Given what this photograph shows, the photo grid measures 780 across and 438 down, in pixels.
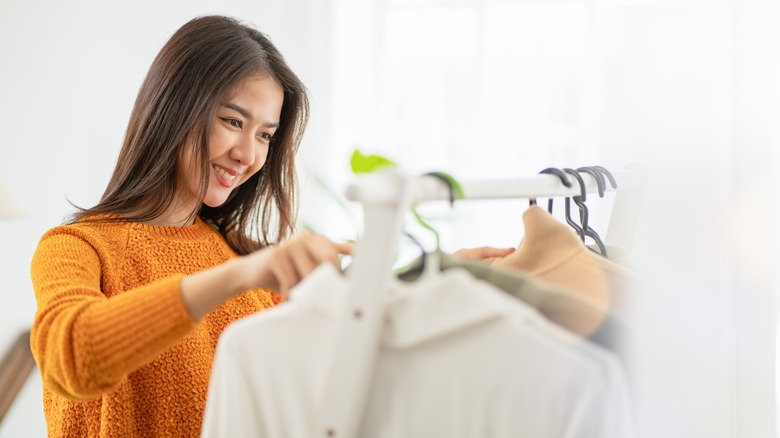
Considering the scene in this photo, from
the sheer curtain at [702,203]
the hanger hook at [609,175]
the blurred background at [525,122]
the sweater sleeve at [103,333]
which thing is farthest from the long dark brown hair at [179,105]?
the hanger hook at [609,175]

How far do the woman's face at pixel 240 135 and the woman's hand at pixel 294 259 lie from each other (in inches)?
23.3

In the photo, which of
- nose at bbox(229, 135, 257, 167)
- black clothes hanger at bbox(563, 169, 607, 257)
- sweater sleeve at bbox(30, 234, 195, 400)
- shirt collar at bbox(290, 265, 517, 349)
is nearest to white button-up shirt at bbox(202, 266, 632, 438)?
shirt collar at bbox(290, 265, 517, 349)

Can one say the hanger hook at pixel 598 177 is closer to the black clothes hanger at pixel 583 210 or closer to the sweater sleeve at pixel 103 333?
the black clothes hanger at pixel 583 210

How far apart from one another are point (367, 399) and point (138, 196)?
2.61ft

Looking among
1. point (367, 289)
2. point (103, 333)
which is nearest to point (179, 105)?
point (103, 333)

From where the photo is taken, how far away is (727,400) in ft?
2.12

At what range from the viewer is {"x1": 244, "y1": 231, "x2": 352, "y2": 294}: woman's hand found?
611 mm

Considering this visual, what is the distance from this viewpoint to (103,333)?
2.47ft

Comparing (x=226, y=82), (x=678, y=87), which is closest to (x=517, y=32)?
(x=226, y=82)

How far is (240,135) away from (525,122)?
5.73 feet

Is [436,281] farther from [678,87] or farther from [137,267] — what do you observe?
[137,267]

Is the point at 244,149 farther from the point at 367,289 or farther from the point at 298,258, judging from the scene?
the point at 367,289

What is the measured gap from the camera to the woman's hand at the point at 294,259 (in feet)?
2.01

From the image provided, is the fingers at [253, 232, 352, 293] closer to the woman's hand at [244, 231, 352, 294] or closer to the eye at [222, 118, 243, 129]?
the woman's hand at [244, 231, 352, 294]
